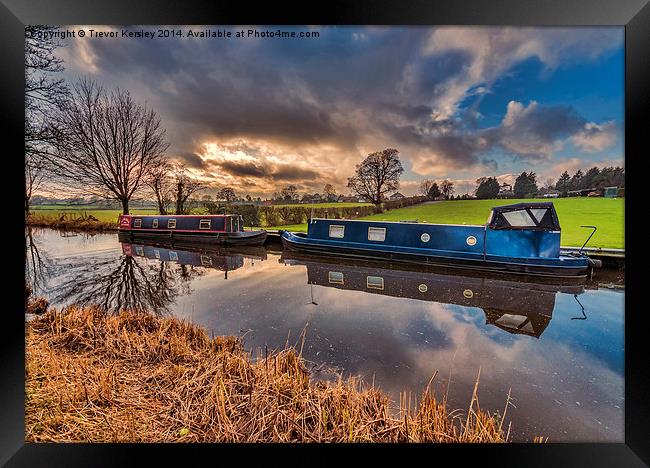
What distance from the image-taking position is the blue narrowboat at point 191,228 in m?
5.06

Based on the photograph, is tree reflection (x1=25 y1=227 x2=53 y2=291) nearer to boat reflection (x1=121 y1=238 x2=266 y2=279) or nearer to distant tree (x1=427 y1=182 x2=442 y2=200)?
boat reflection (x1=121 y1=238 x2=266 y2=279)

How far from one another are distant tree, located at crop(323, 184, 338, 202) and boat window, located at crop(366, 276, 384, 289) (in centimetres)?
145

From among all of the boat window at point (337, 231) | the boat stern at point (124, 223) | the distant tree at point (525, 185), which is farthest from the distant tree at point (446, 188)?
the boat stern at point (124, 223)

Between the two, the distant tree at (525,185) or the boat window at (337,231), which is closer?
the distant tree at (525,185)

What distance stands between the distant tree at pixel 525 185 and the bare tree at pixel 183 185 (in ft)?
11.8

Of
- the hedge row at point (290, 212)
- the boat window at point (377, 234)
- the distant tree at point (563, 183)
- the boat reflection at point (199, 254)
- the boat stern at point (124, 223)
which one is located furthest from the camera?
the boat reflection at point (199, 254)

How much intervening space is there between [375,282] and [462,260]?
1602mm

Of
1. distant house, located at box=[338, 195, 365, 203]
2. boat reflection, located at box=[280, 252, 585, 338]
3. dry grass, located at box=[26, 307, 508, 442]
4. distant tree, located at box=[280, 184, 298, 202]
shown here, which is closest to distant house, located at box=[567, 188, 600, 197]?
boat reflection, located at box=[280, 252, 585, 338]

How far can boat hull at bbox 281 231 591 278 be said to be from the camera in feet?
11.5

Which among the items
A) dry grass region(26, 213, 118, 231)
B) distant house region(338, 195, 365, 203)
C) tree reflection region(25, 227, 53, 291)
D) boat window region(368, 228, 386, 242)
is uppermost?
distant house region(338, 195, 365, 203)

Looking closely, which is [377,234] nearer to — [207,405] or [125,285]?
[207,405]

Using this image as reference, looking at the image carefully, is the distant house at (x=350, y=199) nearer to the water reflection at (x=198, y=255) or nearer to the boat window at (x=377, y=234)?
the boat window at (x=377, y=234)
